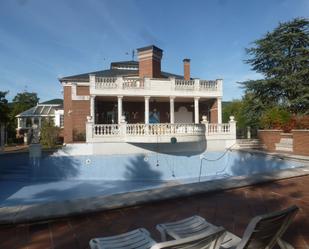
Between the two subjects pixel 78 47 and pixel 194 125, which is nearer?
pixel 194 125

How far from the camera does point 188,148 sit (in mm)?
17625

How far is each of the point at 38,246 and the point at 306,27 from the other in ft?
86.3

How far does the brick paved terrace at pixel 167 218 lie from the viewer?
3.57m

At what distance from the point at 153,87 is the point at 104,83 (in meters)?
3.82

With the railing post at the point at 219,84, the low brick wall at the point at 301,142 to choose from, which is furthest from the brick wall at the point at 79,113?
the low brick wall at the point at 301,142

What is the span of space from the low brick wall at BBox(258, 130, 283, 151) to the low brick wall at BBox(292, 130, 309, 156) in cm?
205

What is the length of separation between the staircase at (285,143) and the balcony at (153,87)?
24.8 feet

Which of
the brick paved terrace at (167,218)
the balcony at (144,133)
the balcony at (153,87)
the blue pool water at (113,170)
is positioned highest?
the balcony at (153,87)

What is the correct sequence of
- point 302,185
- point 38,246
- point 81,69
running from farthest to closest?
point 81,69
point 302,185
point 38,246

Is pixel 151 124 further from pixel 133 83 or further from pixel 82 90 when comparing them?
pixel 82 90

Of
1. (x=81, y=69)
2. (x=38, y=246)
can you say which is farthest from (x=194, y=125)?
(x=81, y=69)

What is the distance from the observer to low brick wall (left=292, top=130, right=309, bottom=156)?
12.8 metres

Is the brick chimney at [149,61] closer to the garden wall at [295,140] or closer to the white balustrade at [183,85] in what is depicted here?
the white balustrade at [183,85]

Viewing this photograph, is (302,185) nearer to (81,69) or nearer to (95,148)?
(95,148)
